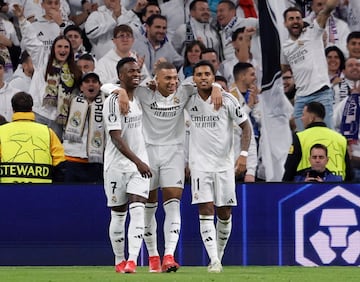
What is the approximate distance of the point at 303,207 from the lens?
14773mm

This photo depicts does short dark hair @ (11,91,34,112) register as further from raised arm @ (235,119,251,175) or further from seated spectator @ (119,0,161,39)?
seated spectator @ (119,0,161,39)

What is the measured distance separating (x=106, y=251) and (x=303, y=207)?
254cm

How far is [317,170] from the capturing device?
1531 centimetres

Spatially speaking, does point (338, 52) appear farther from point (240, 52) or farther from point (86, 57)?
point (86, 57)

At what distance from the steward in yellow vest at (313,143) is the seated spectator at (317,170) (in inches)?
3.0

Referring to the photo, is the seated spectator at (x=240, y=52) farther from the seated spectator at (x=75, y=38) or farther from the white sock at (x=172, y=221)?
the white sock at (x=172, y=221)

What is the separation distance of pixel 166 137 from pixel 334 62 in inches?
213

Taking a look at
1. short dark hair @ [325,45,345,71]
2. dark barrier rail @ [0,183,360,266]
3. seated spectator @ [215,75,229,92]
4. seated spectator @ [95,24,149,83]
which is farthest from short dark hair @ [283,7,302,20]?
dark barrier rail @ [0,183,360,266]

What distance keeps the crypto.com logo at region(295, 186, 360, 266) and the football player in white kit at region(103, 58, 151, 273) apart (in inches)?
111

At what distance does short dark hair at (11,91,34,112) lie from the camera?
14.2 meters

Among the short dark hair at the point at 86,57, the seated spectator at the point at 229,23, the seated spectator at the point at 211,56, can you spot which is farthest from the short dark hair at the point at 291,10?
the short dark hair at the point at 86,57

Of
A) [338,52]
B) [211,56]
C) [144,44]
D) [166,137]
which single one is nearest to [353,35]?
[338,52]

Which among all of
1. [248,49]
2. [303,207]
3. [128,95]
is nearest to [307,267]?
[303,207]

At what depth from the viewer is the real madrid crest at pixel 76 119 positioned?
16766 millimetres
